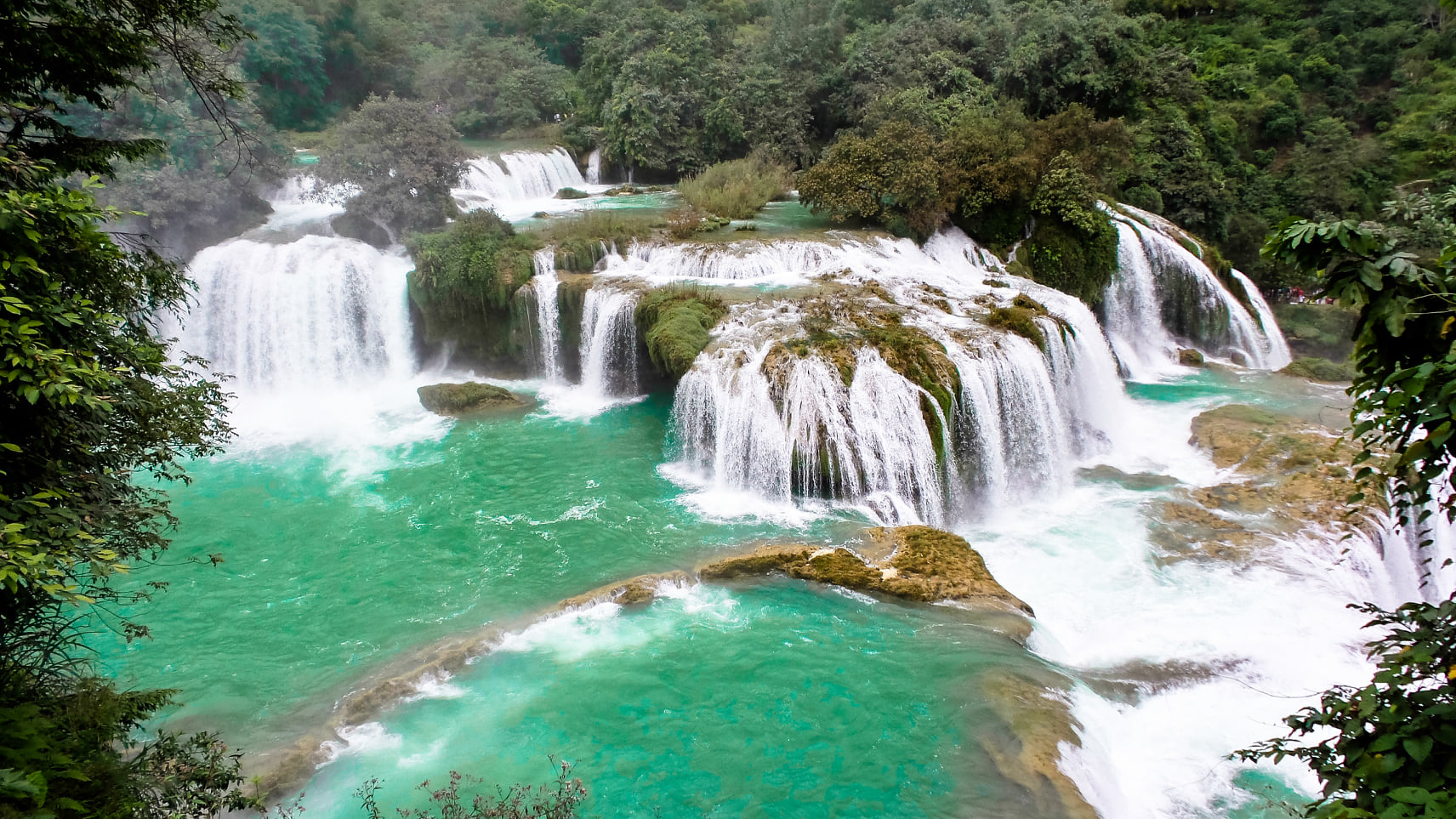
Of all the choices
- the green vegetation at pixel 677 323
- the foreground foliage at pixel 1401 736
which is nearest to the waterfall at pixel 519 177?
the green vegetation at pixel 677 323

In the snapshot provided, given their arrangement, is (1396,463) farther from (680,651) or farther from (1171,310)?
(1171,310)

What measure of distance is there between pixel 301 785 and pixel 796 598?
212 inches

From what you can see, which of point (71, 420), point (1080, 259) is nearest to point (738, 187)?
point (1080, 259)

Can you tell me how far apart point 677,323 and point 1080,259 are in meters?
10.4

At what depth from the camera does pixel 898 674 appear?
7.79m

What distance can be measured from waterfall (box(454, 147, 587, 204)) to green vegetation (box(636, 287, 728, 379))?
32.1 ft

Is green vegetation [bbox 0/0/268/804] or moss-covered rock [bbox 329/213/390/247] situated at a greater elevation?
moss-covered rock [bbox 329/213/390/247]

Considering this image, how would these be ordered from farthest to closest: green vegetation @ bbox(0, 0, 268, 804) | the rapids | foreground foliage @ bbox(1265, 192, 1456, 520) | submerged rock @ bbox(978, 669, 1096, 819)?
the rapids → submerged rock @ bbox(978, 669, 1096, 819) → green vegetation @ bbox(0, 0, 268, 804) → foreground foliage @ bbox(1265, 192, 1456, 520)

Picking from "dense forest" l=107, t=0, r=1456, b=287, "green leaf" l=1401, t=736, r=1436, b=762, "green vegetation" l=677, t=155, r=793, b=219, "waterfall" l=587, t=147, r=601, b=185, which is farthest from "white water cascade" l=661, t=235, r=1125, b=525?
"waterfall" l=587, t=147, r=601, b=185

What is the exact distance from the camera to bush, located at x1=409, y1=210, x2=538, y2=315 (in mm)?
16266

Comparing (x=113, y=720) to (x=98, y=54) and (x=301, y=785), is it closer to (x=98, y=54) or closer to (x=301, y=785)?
(x=301, y=785)

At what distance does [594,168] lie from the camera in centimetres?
2773

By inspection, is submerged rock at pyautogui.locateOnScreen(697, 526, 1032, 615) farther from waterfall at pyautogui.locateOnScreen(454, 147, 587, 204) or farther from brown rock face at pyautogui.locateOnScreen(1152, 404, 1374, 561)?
waterfall at pyautogui.locateOnScreen(454, 147, 587, 204)

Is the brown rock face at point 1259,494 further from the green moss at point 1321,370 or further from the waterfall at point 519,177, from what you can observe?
the waterfall at point 519,177
